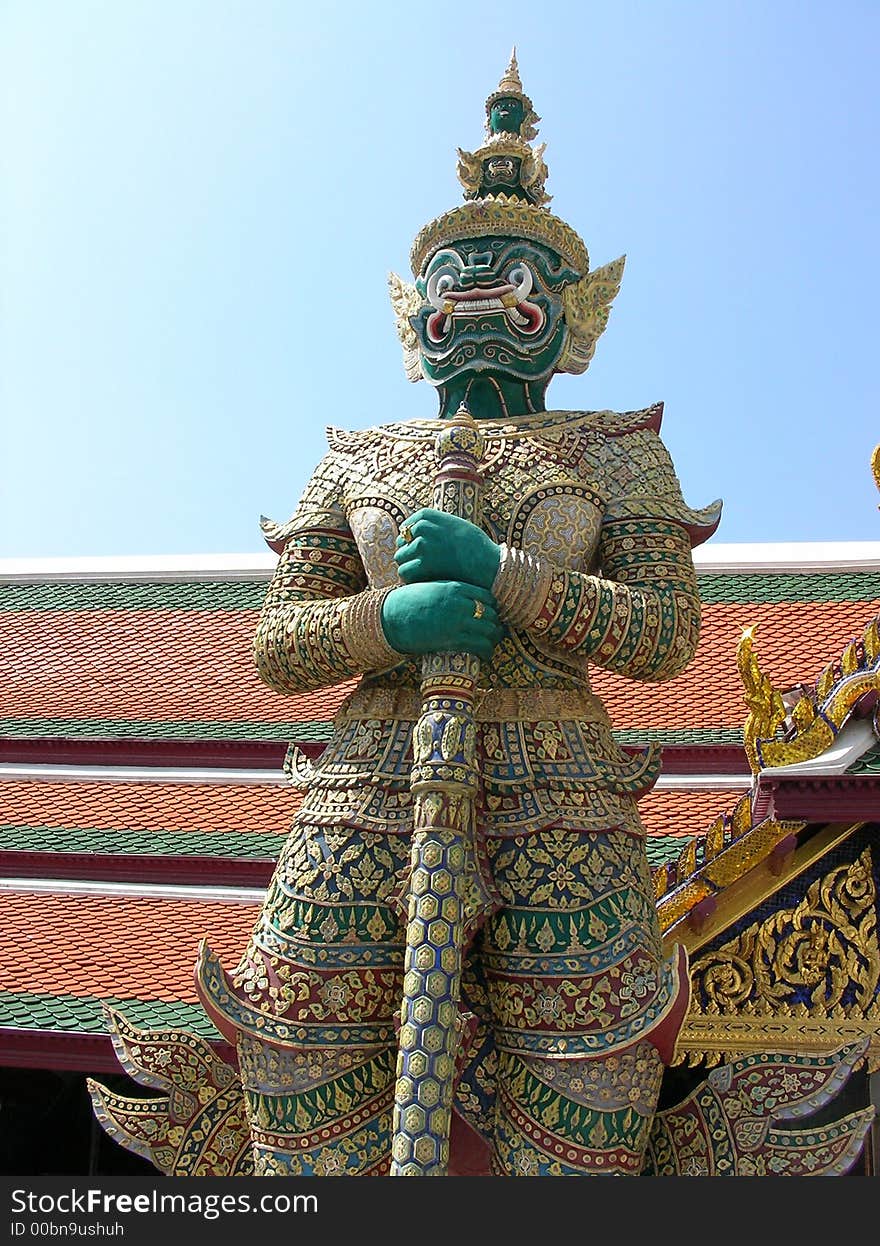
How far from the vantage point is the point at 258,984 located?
3928 mm

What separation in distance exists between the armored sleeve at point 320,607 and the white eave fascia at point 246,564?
14.2 feet

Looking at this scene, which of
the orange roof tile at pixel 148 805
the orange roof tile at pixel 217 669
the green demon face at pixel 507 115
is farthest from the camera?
the orange roof tile at pixel 217 669

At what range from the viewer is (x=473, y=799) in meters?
3.90

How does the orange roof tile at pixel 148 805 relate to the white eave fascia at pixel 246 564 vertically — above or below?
below

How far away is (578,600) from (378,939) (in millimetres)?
1054

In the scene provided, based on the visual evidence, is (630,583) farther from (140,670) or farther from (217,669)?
(140,670)

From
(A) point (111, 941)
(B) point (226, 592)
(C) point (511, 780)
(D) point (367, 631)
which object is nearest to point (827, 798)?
(C) point (511, 780)

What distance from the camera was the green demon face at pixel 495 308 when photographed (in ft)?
14.5

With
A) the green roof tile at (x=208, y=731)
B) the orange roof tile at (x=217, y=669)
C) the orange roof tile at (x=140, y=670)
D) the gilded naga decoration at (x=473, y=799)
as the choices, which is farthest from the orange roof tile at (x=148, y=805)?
the gilded naga decoration at (x=473, y=799)

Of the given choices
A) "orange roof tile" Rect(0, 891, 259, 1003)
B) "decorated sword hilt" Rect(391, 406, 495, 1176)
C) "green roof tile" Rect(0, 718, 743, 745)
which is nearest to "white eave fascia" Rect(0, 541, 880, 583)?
"green roof tile" Rect(0, 718, 743, 745)

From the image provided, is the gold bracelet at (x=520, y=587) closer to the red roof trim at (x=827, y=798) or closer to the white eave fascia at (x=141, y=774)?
the red roof trim at (x=827, y=798)

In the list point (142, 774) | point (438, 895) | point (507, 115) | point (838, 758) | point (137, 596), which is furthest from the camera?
point (137, 596)

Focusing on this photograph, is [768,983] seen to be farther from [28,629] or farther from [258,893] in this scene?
[28,629]

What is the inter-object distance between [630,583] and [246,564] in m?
5.87
